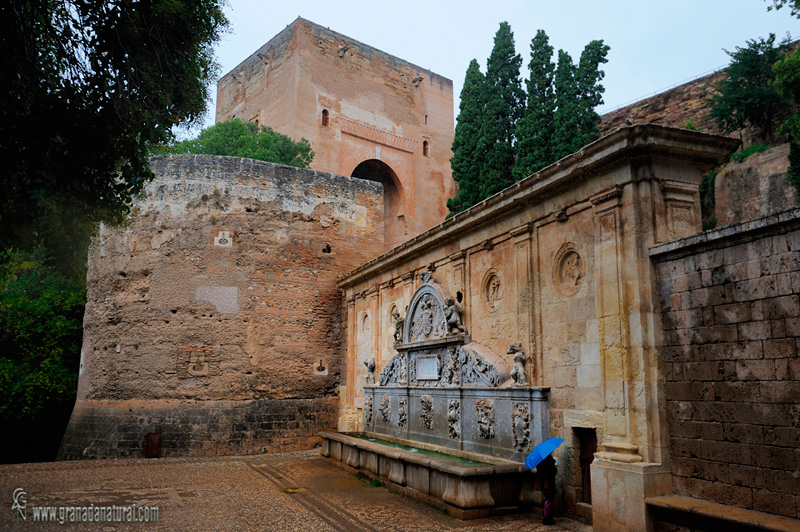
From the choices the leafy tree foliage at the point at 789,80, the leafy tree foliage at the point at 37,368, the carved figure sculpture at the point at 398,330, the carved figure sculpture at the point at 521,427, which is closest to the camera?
the carved figure sculpture at the point at 521,427

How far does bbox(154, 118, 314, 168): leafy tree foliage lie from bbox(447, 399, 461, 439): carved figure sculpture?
16756 mm

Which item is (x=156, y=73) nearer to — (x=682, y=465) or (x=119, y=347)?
(x=682, y=465)

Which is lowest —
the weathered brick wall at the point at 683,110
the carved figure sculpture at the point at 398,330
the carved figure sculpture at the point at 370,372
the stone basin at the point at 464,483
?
the stone basin at the point at 464,483

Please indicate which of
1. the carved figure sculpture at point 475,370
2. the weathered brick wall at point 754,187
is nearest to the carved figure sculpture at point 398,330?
the carved figure sculpture at point 475,370

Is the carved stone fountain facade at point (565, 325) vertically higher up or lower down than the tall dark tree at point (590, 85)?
lower down

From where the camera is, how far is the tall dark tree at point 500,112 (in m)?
23.0

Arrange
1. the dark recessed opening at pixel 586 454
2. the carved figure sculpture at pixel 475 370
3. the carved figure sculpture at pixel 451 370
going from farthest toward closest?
the carved figure sculpture at pixel 451 370 → the carved figure sculpture at pixel 475 370 → the dark recessed opening at pixel 586 454

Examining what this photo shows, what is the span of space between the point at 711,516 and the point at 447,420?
4928 mm

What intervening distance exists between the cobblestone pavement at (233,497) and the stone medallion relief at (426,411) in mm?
1411

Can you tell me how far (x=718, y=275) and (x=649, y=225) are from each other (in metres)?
1.02

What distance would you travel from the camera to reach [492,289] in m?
9.77

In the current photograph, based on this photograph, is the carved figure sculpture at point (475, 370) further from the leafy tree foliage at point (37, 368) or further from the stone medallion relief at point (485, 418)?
the leafy tree foliage at point (37, 368)

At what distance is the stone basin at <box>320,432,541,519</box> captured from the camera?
24.9 ft
